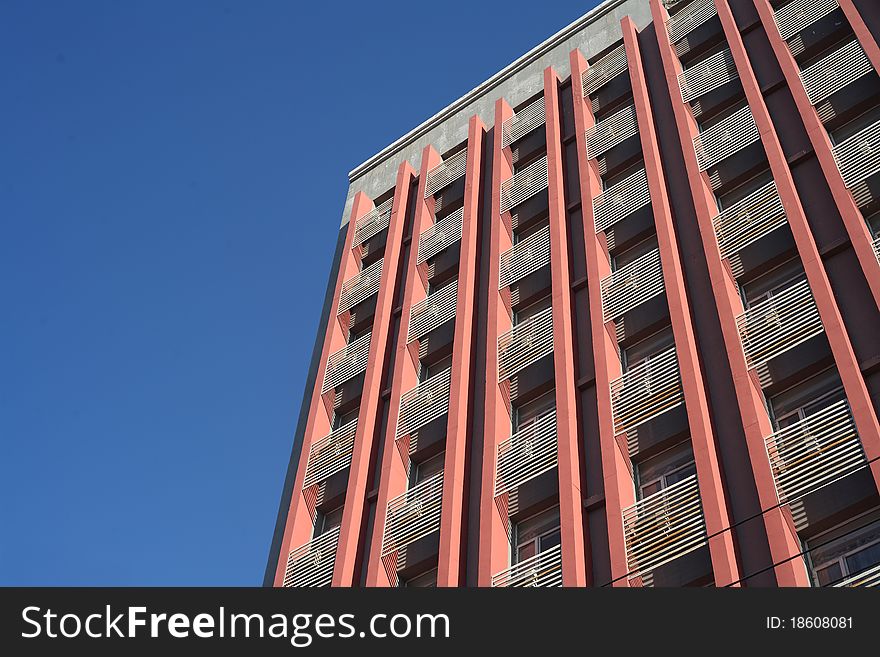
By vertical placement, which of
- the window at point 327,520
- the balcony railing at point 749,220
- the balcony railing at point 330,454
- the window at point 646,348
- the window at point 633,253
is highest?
the window at point 633,253

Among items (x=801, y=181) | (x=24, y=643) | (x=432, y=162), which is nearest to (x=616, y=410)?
(x=801, y=181)

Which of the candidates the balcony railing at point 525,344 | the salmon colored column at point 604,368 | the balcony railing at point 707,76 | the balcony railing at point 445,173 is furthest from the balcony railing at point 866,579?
the balcony railing at point 445,173

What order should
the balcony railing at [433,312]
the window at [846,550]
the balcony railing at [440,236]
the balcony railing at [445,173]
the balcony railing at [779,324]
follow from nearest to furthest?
1. the window at [846,550]
2. the balcony railing at [779,324]
3. the balcony railing at [433,312]
4. the balcony railing at [440,236]
5. the balcony railing at [445,173]

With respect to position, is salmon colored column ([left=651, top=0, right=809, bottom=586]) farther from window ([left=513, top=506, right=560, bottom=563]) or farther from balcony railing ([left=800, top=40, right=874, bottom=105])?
window ([left=513, top=506, right=560, bottom=563])

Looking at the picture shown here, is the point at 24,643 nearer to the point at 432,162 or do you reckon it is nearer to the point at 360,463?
the point at 360,463

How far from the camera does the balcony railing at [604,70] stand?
3953cm

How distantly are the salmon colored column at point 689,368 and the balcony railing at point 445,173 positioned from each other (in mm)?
A: 8757

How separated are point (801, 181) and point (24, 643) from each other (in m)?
21.1

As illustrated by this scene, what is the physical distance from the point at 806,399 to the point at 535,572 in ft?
22.6

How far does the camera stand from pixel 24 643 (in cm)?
1434

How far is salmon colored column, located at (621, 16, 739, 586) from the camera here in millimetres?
20547

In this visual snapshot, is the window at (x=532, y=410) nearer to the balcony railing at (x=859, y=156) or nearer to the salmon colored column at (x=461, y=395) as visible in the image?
the salmon colored column at (x=461, y=395)

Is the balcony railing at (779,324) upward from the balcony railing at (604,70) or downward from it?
downward

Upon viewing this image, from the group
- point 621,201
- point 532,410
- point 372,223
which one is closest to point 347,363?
point 372,223
